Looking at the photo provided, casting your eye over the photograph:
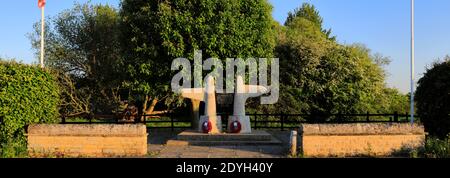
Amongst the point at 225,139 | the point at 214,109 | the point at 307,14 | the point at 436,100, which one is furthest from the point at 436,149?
the point at 307,14

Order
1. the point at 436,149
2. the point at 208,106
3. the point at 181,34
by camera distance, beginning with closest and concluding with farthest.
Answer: the point at 436,149 < the point at 208,106 < the point at 181,34

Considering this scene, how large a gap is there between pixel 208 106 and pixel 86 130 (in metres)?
5.98

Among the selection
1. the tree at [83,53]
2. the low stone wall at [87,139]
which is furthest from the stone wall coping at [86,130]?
the tree at [83,53]

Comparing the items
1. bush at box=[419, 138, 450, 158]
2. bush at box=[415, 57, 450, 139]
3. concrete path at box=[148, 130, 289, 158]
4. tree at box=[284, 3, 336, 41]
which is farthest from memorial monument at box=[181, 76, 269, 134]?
tree at box=[284, 3, 336, 41]

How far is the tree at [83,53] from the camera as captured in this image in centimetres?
2741

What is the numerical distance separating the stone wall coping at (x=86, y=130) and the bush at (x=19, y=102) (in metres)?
0.41

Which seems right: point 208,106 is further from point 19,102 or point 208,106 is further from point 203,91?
point 19,102

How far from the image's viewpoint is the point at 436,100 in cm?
1338

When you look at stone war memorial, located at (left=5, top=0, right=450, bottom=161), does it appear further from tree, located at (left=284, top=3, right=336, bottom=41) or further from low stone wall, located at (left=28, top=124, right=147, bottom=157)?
tree, located at (left=284, top=3, right=336, bottom=41)

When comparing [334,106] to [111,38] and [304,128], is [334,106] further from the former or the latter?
[304,128]

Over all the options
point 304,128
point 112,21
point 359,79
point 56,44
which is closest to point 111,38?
point 112,21

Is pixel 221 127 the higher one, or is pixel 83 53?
pixel 83 53

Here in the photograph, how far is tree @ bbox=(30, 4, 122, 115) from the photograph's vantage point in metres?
27.4

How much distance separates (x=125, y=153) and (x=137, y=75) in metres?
7.16
